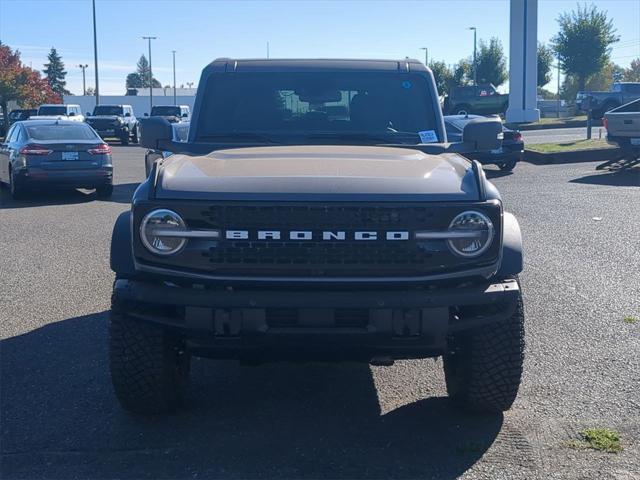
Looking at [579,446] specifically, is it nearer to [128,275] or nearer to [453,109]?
[128,275]

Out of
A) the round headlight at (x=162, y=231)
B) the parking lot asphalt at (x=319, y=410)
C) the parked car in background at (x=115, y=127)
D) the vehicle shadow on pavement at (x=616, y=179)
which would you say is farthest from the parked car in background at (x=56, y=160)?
the parked car in background at (x=115, y=127)

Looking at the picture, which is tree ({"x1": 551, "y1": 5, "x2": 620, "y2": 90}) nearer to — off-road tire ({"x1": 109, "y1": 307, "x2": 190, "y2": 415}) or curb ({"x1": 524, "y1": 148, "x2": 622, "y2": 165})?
curb ({"x1": 524, "y1": 148, "x2": 622, "y2": 165})

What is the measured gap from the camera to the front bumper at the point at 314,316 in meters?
4.22

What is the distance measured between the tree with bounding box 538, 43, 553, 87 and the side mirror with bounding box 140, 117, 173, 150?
61.4 meters

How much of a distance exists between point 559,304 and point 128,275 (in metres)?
4.37

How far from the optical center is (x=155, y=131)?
5.95m

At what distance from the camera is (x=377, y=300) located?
4.22 meters

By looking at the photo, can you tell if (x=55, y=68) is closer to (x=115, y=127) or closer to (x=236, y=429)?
(x=115, y=127)

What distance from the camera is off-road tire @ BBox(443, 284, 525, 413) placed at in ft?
15.3

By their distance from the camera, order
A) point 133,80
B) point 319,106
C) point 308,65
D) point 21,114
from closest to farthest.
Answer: point 319,106, point 308,65, point 21,114, point 133,80

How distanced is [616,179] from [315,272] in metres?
14.9

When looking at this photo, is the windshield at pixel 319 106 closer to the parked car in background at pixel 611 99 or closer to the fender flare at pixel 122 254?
the fender flare at pixel 122 254

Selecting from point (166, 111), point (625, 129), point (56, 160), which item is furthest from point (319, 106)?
point (166, 111)

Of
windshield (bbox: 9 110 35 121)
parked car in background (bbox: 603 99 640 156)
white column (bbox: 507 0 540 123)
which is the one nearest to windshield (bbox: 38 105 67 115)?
windshield (bbox: 9 110 35 121)
